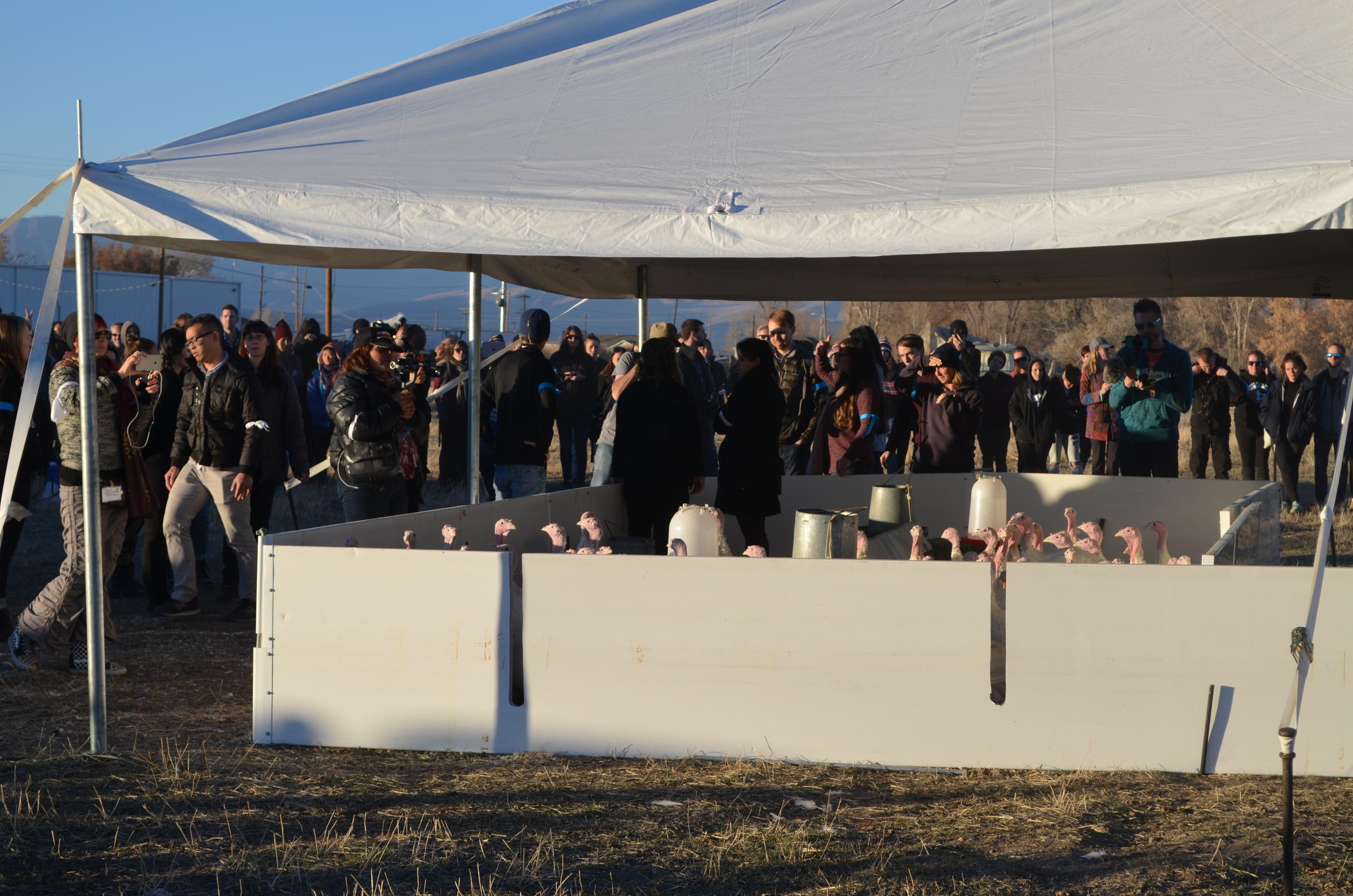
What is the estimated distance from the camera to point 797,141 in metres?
5.02

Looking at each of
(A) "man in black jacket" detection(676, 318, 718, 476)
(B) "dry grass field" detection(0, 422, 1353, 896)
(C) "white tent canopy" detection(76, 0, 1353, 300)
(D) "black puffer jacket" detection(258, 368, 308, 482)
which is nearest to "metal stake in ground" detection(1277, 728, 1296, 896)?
(B) "dry grass field" detection(0, 422, 1353, 896)

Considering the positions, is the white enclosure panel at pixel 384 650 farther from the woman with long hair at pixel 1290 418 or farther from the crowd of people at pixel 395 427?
the woman with long hair at pixel 1290 418

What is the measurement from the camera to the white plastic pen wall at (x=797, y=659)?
4.57 m

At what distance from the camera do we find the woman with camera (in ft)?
23.3

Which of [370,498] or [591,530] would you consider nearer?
[591,530]

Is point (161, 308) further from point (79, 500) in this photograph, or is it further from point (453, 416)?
point (79, 500)

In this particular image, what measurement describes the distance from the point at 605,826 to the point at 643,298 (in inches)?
209

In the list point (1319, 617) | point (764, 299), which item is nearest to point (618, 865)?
point (1319, 617)

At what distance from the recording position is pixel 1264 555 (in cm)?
746

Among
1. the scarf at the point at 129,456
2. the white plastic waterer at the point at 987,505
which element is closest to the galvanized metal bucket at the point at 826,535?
the white plastic waterer at the point at 987,505

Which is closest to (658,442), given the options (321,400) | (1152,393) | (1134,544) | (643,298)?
(643,298)

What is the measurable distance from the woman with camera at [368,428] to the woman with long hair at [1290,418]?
952cm

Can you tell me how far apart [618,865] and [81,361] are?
286 centimetres

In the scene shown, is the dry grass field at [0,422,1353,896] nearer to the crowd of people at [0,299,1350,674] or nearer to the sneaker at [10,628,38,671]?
the sneaker at [10,628,38,671]
